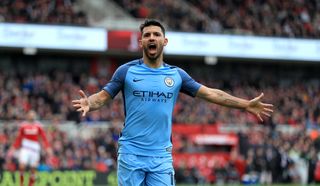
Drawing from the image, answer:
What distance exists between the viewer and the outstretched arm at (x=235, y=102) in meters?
7.63

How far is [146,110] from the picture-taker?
286 inches

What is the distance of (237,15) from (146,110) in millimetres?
28957

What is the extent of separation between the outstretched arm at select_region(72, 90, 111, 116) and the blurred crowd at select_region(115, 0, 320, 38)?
2591 centimetres

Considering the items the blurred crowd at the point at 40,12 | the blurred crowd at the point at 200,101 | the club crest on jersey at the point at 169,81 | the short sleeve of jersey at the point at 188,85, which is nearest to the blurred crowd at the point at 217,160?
the blurred crowd at the point at 200,101

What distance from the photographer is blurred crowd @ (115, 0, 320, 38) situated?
33.9 m

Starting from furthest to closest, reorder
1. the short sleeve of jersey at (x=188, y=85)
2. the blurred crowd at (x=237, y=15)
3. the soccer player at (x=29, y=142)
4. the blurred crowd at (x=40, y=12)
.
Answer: the blurred crowd at (x=237, y=15), the blurred crowd at (x=40, y=12), the soccer player at (x=29, y=142), the short sleeve of jersey at (x=188, y=85)

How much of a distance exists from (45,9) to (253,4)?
1065 centimetres

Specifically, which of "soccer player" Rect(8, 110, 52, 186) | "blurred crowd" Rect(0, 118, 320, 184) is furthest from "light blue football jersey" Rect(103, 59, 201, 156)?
"blurred crowd" Rect(0, 118, 320, 184)

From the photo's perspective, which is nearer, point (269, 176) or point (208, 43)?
point (269, 176)

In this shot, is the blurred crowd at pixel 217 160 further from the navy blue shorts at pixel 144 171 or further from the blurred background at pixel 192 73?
the navy blue shorts at pixel 144 171

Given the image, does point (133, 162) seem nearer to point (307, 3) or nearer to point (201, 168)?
point (201, 168)

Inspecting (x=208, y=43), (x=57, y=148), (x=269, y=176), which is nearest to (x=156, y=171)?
(x=57, y=148)

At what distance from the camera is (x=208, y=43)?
34.1 meters

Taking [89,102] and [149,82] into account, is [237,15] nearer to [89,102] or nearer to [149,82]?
[149,82]
